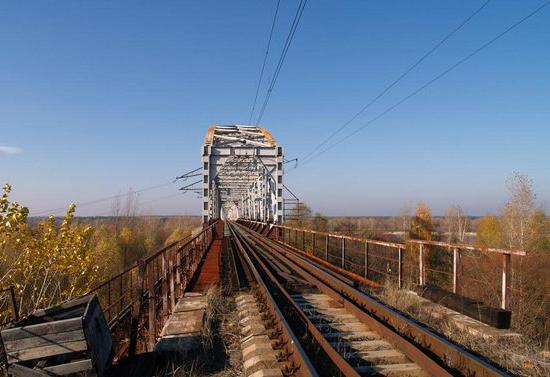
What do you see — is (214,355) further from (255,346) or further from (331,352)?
(331,352)

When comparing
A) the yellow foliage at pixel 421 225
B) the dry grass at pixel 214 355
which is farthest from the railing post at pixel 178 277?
the yellow foliage at pixel 421 225

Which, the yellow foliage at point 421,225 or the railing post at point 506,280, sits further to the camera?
the yellow foliage at point 421,225

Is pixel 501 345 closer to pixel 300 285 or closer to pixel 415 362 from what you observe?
pixel 415 362

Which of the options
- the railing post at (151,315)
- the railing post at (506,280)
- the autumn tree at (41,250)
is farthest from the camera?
the autumn tree at (41,250)

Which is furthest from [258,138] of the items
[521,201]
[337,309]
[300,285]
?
[337,309]

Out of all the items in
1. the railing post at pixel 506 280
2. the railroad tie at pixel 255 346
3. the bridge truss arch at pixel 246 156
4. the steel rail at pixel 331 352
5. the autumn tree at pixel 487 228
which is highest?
the bridge truss arch at pixel 246 156

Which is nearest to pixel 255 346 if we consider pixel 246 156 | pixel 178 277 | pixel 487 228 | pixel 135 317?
pixel 135 317

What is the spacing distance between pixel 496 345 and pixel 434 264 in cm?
5006

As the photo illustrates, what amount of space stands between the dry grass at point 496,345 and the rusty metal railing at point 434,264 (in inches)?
41.1

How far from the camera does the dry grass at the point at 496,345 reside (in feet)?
16.0

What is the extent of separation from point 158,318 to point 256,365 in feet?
14.1

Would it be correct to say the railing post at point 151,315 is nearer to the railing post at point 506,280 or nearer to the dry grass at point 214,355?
the dry grass at point 214,355

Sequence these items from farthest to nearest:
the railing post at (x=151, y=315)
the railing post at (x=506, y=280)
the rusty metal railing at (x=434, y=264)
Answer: the rusty metal railing at (x=434, y=264)
the railing post at (x=506, y=280)
the railing post at (x=151, y=315)

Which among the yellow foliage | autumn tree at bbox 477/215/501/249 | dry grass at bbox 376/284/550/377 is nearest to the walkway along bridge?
dry grass at bbox 376/284/550/377
